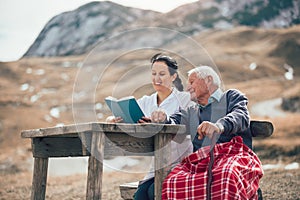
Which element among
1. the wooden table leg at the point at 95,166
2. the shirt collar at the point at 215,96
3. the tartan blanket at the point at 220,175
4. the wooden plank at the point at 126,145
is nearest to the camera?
the tartan blanket at the point at 220,175

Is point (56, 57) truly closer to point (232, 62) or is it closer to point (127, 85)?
point (232, 62)

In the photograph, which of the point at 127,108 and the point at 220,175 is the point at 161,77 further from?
the point at 220,175

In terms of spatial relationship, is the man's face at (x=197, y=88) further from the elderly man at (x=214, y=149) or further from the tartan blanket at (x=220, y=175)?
the tartan blanket at (x=220, y=175)

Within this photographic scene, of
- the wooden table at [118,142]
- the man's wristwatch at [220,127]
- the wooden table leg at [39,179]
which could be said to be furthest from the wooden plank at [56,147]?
the man's wristwatch at [220,127]

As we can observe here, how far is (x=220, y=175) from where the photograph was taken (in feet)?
9.65

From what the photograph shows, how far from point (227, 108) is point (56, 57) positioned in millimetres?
46585

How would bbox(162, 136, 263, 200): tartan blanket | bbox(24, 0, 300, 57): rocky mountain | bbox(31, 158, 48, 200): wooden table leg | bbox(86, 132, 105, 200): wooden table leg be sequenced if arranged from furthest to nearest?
bbox(24, 0, 300, 57): rocky mountain → bbox(31, 158, 48, 200): wooden table leg → bbox(86, 132, 105, 200): wooden table leg → bbox(162, 136, 263, 200): tartan blanket

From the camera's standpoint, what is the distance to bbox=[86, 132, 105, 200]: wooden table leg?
3021 mm

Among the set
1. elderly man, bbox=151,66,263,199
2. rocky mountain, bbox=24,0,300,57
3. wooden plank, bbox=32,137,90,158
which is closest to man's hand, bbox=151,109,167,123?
elderly man, bbox=151,66,263,199

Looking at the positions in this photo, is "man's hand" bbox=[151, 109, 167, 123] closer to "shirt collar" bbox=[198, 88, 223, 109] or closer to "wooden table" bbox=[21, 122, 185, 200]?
"wooden table" bbox=[21, 122, 185, 200]

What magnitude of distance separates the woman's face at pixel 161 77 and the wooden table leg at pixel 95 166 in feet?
3.19

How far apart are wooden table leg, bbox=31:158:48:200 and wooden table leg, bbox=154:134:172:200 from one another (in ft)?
3.80

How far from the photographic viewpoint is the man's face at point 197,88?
11.8 feet

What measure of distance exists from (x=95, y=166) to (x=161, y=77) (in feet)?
3.71
